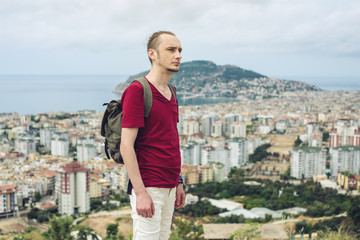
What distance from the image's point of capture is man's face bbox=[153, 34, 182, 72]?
83 centimetres

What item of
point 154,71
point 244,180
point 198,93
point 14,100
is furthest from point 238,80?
point 154,71

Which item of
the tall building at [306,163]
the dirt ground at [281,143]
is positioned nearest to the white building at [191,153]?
the tall building at [306,163]

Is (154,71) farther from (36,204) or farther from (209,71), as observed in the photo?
(209,71)

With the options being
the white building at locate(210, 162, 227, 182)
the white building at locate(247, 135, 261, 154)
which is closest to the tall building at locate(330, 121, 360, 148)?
the white building at locate(247, 135, 261, 154)

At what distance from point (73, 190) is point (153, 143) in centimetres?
839

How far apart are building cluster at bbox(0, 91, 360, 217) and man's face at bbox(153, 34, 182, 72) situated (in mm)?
8233

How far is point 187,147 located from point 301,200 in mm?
5656

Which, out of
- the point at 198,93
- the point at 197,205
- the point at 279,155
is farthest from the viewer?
the point at 198,93

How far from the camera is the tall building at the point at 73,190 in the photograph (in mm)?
8695

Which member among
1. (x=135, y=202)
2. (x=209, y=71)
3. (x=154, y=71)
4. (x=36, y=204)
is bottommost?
(x=36, y=204)

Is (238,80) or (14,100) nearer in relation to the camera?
(14,100)

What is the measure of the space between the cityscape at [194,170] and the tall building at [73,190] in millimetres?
21

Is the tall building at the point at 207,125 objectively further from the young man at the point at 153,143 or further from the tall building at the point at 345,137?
the young man at the point at 153,143

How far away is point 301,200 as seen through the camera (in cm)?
898
